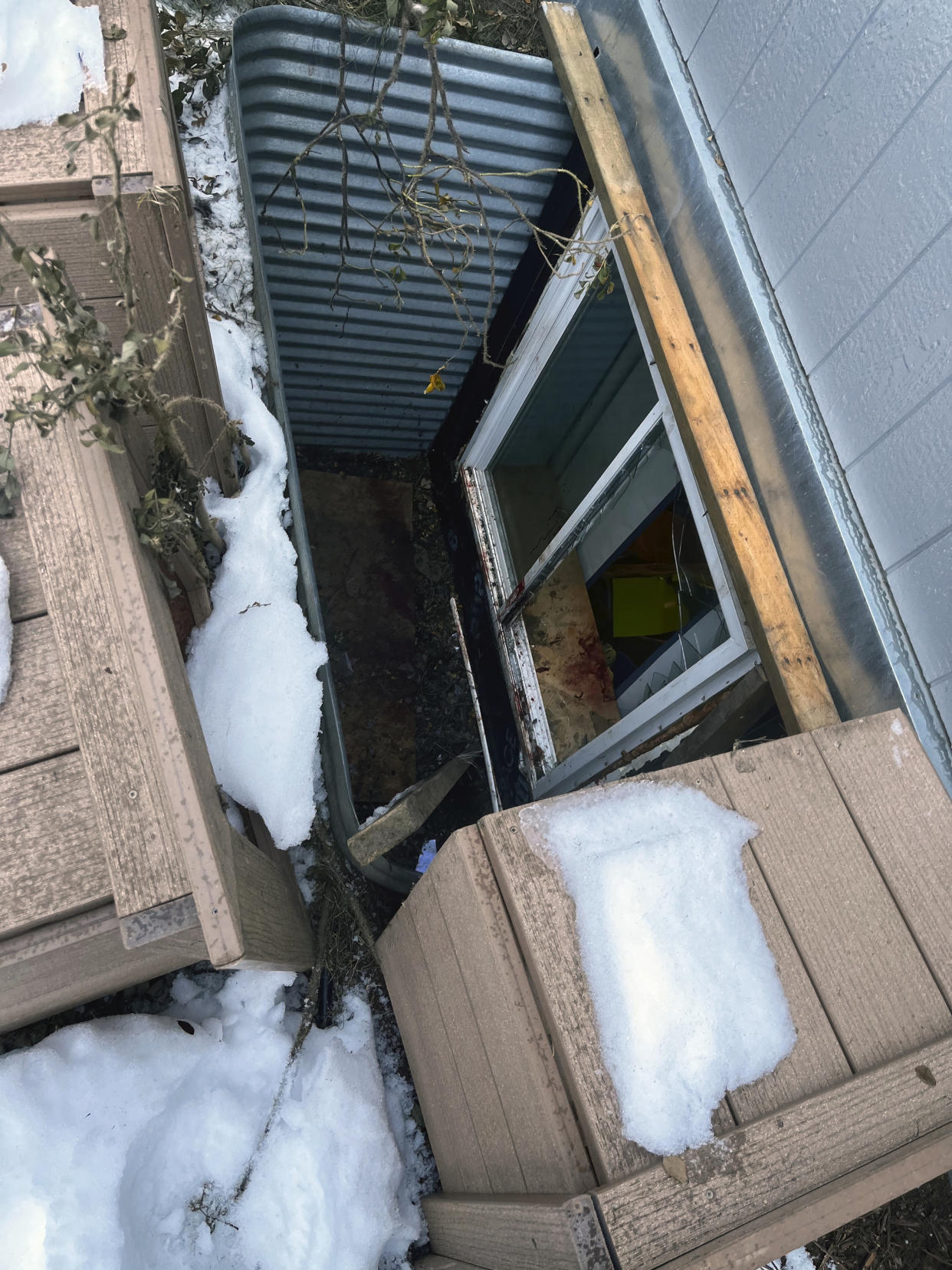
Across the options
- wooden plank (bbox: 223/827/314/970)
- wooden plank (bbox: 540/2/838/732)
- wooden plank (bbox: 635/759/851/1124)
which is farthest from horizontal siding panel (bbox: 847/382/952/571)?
wooden plank (bbox: 223/827/314/970)

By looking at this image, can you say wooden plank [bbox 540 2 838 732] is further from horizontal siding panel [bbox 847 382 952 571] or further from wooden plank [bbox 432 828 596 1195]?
wooden plank [bbox 432 828 596 1195]

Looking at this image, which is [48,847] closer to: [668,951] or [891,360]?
[668,951]

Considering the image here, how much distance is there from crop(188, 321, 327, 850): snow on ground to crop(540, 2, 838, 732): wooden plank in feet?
3.83

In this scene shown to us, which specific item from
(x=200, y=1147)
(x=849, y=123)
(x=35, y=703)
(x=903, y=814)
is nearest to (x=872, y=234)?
(x=849, y=123)

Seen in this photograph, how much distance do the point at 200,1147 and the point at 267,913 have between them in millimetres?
688

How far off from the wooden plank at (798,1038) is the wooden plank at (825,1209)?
4.4 inches

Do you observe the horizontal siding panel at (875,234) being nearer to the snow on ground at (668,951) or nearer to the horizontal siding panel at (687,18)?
the horizontal siding panel at (687,18)

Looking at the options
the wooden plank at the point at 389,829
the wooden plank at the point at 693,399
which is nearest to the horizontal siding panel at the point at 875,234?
the wooden plank at the point at 693,399

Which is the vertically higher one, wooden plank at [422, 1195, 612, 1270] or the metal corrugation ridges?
the metal corrugation ridges

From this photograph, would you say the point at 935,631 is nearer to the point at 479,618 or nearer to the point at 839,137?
the point at 839,137

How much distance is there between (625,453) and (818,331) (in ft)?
2.96

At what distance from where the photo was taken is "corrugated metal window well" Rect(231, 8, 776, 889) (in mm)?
2439

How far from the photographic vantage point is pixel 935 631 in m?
1.61

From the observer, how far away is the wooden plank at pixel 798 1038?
3.39ft
